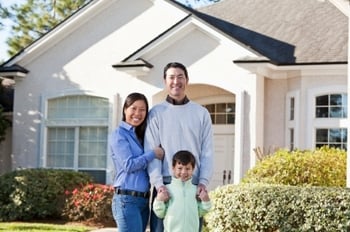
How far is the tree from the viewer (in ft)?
111

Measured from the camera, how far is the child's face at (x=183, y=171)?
5.31 metres

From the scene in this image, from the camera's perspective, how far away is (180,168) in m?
5.33

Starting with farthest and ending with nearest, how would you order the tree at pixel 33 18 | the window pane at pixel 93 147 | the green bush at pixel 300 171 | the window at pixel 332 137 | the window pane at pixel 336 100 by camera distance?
1. the tree at pixel 33 18
2. the window pane at pixel 93 147
3. the window pane at pixel 336 100
4. the window at pixel 332 137
5. the green bush at pixel 300 171

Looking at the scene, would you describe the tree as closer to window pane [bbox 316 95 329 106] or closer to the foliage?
window pane [bbox 316 95 329 106]

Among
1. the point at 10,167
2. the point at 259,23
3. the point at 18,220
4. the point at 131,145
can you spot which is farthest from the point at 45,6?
the point at 131,145

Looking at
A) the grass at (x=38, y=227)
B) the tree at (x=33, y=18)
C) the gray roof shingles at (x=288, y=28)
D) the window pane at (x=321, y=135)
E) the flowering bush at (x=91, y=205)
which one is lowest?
the grass at (x=38, y=227)

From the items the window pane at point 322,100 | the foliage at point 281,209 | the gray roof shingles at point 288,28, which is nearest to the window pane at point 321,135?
the window pane at point 322,100

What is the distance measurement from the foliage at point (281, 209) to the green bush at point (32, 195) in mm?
5619

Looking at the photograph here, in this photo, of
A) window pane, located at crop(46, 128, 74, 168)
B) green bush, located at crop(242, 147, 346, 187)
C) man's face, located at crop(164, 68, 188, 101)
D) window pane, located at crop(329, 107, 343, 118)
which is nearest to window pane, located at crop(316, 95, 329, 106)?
window pane, located at crop(329, 107, 343, 118)

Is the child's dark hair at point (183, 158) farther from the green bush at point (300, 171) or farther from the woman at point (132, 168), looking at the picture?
the green bush at point (300, 171)

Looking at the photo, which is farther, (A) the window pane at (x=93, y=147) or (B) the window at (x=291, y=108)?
(A) the window pane at (x=93, y=147)

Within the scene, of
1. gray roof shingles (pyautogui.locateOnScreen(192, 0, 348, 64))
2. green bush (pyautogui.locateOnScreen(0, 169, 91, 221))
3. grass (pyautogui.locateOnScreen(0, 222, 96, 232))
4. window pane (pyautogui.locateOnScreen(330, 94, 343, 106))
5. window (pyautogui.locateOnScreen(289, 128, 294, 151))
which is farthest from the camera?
window (pyautogui.locateOnScreen(289, 128, 294, 151))

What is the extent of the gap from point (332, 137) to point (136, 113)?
34.7 ft

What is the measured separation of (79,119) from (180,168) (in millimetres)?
12959
